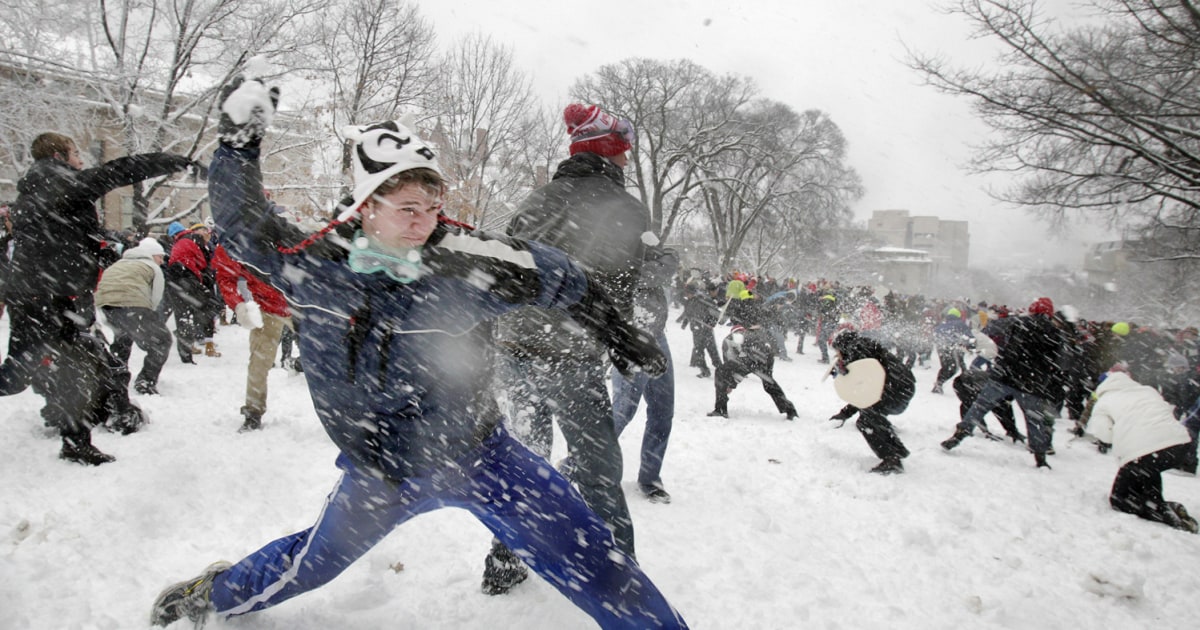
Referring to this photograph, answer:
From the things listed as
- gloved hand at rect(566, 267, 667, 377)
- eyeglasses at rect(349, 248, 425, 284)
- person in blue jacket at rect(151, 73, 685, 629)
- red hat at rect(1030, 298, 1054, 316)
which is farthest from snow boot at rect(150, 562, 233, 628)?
red hat at rect(1030, 298, 1054, 316)

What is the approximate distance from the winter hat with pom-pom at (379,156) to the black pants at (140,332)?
498 centimetres

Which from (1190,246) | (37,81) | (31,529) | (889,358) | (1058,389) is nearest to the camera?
(31,529)

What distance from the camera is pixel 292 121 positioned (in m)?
16.8

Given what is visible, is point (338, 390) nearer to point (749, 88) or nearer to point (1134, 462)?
point (1134, 462)

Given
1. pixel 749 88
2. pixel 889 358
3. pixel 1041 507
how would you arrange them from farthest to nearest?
pixel 749 88 → pixel 889 358 → pixel 1041 507

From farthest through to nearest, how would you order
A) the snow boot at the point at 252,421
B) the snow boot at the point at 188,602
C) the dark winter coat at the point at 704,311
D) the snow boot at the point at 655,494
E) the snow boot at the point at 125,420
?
the dark winter coat at the point at 704,311, the snow boot at the point at 252,421, the snow boot at the point at 125,420, the snow boot at the point at 655,494, the snow boot at the point at 188,602

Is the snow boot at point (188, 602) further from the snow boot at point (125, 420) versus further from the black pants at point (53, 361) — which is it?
the snow boot at point (125, 420)

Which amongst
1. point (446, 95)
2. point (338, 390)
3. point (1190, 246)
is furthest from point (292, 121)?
point (1190, 246)

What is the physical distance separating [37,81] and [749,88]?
966 inches

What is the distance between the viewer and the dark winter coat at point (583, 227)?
2.58 metres

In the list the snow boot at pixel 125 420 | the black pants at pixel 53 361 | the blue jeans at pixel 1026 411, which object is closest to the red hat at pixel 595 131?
the black pants at pixel 53 361

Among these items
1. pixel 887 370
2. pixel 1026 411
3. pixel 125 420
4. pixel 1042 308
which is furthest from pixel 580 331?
pixel 1042 308

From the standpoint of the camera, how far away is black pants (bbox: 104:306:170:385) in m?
5.25

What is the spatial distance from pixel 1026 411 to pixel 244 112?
23.7 ft
